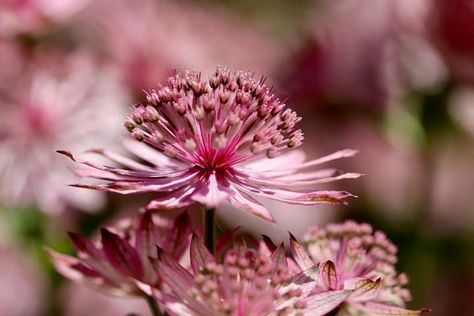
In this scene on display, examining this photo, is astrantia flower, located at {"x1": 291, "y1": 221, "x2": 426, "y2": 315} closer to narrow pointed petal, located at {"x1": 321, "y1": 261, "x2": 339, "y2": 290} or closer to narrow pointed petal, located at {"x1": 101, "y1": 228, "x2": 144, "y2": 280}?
narrow pointed petal, located at {"x1": 321, "y1": 261, "x2": 339, "y2": 290}

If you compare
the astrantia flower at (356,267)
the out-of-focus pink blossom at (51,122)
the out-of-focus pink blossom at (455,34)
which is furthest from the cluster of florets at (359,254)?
the out-of-focus pink blossom at (455,34)

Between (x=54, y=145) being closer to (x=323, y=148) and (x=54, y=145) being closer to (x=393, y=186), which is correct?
(x=323, y=148)

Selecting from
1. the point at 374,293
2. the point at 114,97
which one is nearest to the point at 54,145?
the point at 114,97

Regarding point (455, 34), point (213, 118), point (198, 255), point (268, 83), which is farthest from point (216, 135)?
point (455, 34)

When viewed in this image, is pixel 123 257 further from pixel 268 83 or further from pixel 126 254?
pixel 268 83

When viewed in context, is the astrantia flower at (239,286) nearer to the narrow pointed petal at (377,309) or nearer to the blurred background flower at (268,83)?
the narrow pointed petal at (377,309)

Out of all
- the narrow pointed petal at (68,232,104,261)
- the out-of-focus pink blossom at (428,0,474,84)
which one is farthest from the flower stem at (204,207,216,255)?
the out-of-focus pink blossom at (428,0,474,84)

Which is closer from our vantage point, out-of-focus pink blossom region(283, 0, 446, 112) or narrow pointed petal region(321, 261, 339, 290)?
narrow pointed petal region(321, 261, 339, 290)
